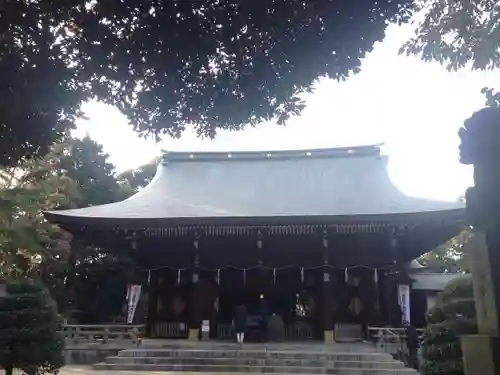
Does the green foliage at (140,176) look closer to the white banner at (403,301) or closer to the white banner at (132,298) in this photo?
the white banner at (132,298)

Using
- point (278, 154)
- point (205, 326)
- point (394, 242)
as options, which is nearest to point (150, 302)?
point (205, 326)

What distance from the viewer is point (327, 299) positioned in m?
16.4

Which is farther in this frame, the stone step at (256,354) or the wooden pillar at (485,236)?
the stone step at (256,354)

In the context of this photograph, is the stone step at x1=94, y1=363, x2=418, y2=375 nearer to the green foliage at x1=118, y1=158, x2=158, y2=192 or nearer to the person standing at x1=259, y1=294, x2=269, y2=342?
the person standing at x1=259, y1=294, x2=269, y2=342

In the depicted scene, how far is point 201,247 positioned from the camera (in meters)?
17.2

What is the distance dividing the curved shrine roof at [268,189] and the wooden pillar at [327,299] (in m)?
1.48

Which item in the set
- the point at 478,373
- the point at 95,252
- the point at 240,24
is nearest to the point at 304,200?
the point at 240,24

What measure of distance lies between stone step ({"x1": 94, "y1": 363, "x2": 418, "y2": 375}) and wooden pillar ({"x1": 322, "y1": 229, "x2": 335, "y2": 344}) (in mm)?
2296

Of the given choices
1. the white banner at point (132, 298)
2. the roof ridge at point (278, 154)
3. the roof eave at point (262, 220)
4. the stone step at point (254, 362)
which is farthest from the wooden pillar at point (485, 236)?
the roof ridge at point (278, 154)

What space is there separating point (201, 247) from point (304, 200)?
3.77 m

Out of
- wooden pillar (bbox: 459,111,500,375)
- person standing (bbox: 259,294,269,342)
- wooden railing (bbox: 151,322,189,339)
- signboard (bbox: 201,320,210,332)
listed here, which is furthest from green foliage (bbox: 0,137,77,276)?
wooden pillar (bbox: 459,111,500,375)

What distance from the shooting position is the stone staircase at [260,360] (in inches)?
534

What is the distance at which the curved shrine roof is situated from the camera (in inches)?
635

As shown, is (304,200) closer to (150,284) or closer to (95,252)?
(150,284)
